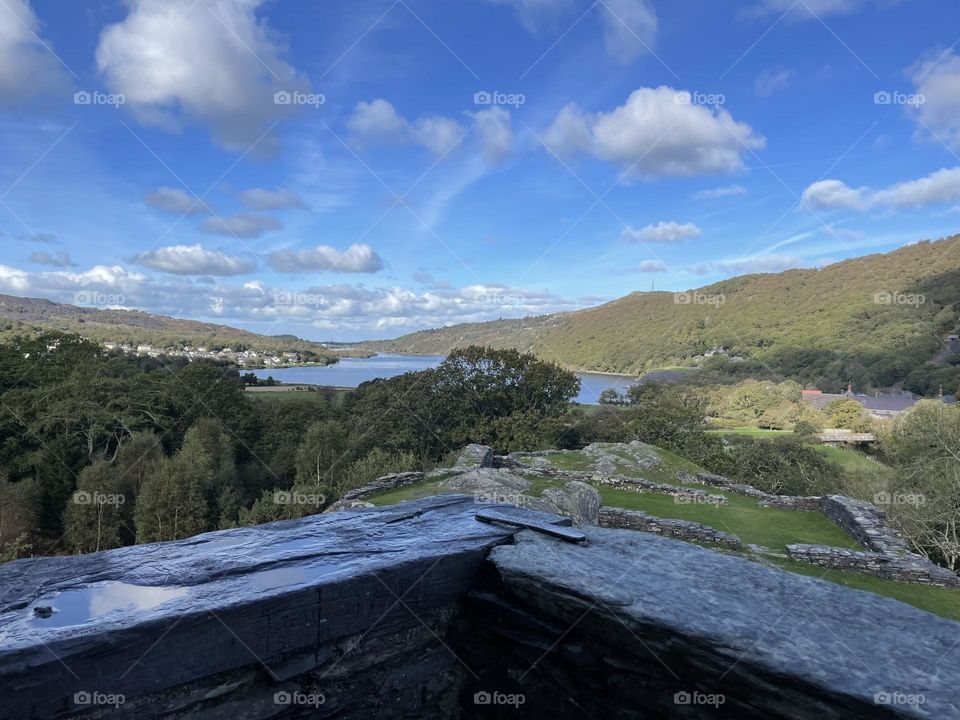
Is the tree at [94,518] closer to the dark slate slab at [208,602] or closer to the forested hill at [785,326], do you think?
the dark slate slab at [208,602]

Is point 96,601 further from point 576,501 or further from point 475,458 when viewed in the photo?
point 475,458

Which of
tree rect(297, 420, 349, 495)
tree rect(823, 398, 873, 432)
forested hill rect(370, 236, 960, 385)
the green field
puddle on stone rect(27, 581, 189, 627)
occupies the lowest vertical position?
tree rect(823, 398, 873, 432)

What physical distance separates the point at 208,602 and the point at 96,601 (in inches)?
16.5

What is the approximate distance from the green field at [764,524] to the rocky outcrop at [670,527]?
464 mm

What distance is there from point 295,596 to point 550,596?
96 cm

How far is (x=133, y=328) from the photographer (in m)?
75.6

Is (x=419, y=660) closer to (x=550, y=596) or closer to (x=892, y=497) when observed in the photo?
(x=550, y=596)

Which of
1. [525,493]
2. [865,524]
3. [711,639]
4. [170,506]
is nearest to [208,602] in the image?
[711,639]

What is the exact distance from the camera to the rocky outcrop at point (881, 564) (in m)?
8.05

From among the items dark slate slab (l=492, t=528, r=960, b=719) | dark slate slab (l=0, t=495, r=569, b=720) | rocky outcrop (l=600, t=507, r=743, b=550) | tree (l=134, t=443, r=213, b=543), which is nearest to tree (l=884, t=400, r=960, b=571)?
rocky outcrop (l=600, t=507, r=743, b=550)

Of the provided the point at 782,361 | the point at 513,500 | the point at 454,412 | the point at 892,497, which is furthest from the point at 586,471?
the point at 782,361

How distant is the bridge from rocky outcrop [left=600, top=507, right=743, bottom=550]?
7665mm

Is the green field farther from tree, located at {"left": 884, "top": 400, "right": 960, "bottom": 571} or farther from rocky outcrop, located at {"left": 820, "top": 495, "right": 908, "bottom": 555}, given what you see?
tree, located at {"left": 884, "top": 400, "right": 960, "bottom": 571}

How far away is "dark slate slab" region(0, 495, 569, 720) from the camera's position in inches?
55.7
